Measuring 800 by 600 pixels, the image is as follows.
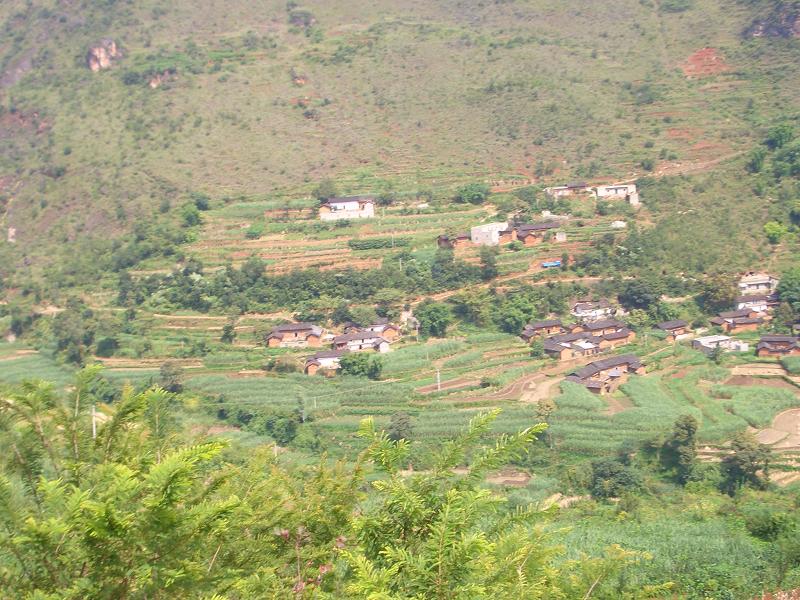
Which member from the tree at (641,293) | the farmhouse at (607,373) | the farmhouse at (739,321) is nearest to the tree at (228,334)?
the farmhouse at (607,373)

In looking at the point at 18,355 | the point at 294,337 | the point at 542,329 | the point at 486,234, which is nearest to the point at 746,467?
the point at 542,329

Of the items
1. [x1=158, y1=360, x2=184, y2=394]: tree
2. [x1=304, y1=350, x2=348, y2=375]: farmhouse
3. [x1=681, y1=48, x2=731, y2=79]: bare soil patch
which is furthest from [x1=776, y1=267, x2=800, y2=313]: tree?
[x1=681, y1=48, x2=731, y2=79]: bare soil patch

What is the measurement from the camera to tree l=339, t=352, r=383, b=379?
677 inches

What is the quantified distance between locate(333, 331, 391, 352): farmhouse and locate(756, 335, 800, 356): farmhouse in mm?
8800

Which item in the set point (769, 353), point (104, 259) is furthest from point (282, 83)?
point (769, 353)

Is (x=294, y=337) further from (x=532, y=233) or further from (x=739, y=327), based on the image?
(x=739, y=327)

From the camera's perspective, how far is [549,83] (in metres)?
33.0

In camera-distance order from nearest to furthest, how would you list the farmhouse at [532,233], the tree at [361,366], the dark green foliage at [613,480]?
the dark green foliage at [613,480], the tree at [361,366], the farmhouse at [532,233]

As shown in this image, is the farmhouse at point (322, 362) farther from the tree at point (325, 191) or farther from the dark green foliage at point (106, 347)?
the tree at point (325, 191)

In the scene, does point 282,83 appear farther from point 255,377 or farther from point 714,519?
point 714,519

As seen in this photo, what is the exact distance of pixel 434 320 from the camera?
63.1 ft

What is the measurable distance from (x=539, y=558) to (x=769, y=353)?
1627 cm

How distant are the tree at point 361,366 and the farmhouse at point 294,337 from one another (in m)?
1.94

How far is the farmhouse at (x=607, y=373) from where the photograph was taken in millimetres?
16484
